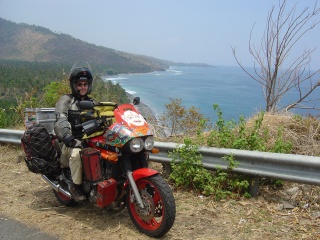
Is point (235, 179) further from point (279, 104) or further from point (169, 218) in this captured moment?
point (279, 104)

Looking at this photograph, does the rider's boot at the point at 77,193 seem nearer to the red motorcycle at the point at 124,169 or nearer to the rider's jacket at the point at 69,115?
the red motorcycle at the point at 124,169

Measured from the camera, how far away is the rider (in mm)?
4109

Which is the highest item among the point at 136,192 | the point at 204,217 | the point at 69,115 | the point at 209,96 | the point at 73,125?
the point at 69,115

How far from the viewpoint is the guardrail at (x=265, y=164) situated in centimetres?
399

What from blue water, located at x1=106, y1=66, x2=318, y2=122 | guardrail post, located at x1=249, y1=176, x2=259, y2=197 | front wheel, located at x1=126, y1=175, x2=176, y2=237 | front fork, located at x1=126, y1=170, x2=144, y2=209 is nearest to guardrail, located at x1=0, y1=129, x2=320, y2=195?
guardrail post, located at x1=249, y1=176, x2=259, y2=197

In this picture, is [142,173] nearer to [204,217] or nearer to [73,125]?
[204,217]

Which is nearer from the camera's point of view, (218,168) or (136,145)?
(136,145)

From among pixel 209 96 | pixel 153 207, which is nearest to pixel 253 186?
pixel 153 207

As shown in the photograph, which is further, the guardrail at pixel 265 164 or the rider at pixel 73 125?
the rider at pixel 73 125

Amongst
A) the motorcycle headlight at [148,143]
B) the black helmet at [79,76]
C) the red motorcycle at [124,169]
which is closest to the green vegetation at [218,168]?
the red motorcycle at [124,169]

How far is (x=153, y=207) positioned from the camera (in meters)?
3.67

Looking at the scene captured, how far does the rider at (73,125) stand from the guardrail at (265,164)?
1.42 metres

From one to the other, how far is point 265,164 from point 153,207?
1.53 meters

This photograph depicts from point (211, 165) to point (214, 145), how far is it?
0.48 m
